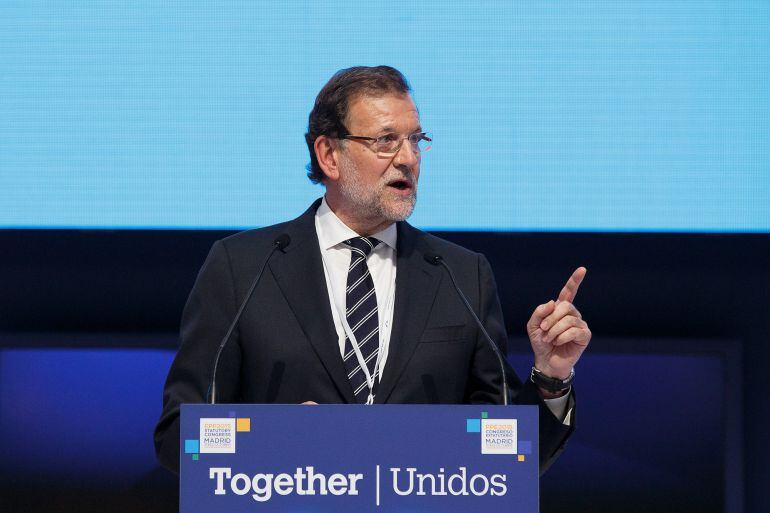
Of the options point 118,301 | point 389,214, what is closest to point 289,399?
point 389,214

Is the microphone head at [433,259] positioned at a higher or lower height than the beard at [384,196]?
lower

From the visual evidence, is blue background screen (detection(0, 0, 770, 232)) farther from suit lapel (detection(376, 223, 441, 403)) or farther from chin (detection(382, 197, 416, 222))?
chin (detection(382, 197, 416, 222))

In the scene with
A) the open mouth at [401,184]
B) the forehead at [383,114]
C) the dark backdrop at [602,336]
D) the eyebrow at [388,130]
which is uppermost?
the forehead at [383,114]

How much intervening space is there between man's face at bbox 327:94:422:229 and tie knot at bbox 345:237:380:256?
1.9 inches

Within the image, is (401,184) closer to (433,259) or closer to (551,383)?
(433,259)

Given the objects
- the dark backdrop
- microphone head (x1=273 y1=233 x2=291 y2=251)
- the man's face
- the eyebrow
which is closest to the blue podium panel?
microphone head (x1=273 y1=233 x2=291 y2=251)

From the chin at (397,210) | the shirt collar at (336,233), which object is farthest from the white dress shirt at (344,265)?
the chin at (397,210)

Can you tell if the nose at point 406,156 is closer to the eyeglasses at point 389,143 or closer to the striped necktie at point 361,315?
the eyeglasses at point 389,143

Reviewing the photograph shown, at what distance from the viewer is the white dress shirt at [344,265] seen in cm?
248

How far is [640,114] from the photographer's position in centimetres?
375

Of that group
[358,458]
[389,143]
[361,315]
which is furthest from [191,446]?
[389,143]

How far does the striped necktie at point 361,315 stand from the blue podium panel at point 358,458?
53 centimetres

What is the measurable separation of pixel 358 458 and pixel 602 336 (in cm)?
222

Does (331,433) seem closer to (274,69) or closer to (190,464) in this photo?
(190,464)
